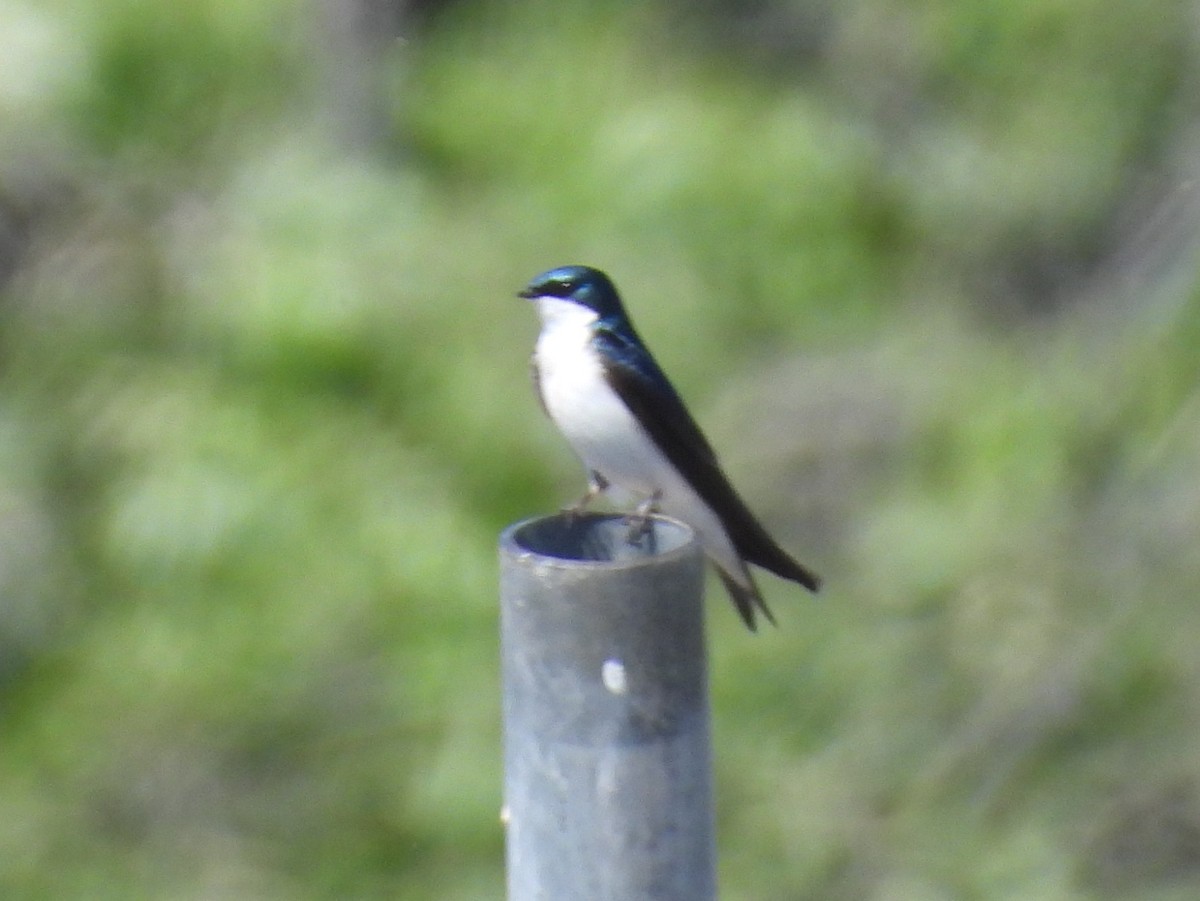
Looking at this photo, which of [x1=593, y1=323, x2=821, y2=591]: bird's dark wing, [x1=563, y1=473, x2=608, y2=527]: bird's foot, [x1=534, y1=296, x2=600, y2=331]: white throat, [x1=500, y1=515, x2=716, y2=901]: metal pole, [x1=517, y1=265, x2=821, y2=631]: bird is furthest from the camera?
[x1=534, y1=296, x2=600, y2=331]: white throat

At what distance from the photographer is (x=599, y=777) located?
1760mm

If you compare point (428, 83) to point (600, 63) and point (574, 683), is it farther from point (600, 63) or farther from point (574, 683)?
point (574, 683)

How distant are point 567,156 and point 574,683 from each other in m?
3.34

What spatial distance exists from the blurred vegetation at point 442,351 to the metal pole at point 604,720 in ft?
6.31

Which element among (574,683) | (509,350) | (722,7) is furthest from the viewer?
(722,7)

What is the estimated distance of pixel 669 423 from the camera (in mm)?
2945

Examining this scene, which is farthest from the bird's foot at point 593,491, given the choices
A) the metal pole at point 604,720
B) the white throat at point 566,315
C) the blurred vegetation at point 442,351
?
the blurred vegetation at point 442,351

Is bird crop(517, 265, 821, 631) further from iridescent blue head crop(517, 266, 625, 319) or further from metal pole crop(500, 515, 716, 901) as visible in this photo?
metal pole crop(500, 515, 716, 901)

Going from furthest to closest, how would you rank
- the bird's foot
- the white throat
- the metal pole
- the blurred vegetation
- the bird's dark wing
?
the blurred vegetation → the white throat → the bird's dark wing → the bird's foot → the metal pole

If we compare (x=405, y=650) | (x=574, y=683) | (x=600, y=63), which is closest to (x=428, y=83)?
(x=600, y=63)

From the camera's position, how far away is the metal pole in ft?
5.65

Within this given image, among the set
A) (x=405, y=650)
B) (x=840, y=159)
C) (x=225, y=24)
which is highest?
(x=225, y=24)

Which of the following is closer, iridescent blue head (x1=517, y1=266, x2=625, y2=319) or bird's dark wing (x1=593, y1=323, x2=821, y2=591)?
bird's dark wing (x1=593, y1=323, x2=821, y2=591)

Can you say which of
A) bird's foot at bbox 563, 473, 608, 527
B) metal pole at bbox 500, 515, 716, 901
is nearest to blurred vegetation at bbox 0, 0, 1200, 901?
bird's foot at bbox 563, 473, 608, 527
